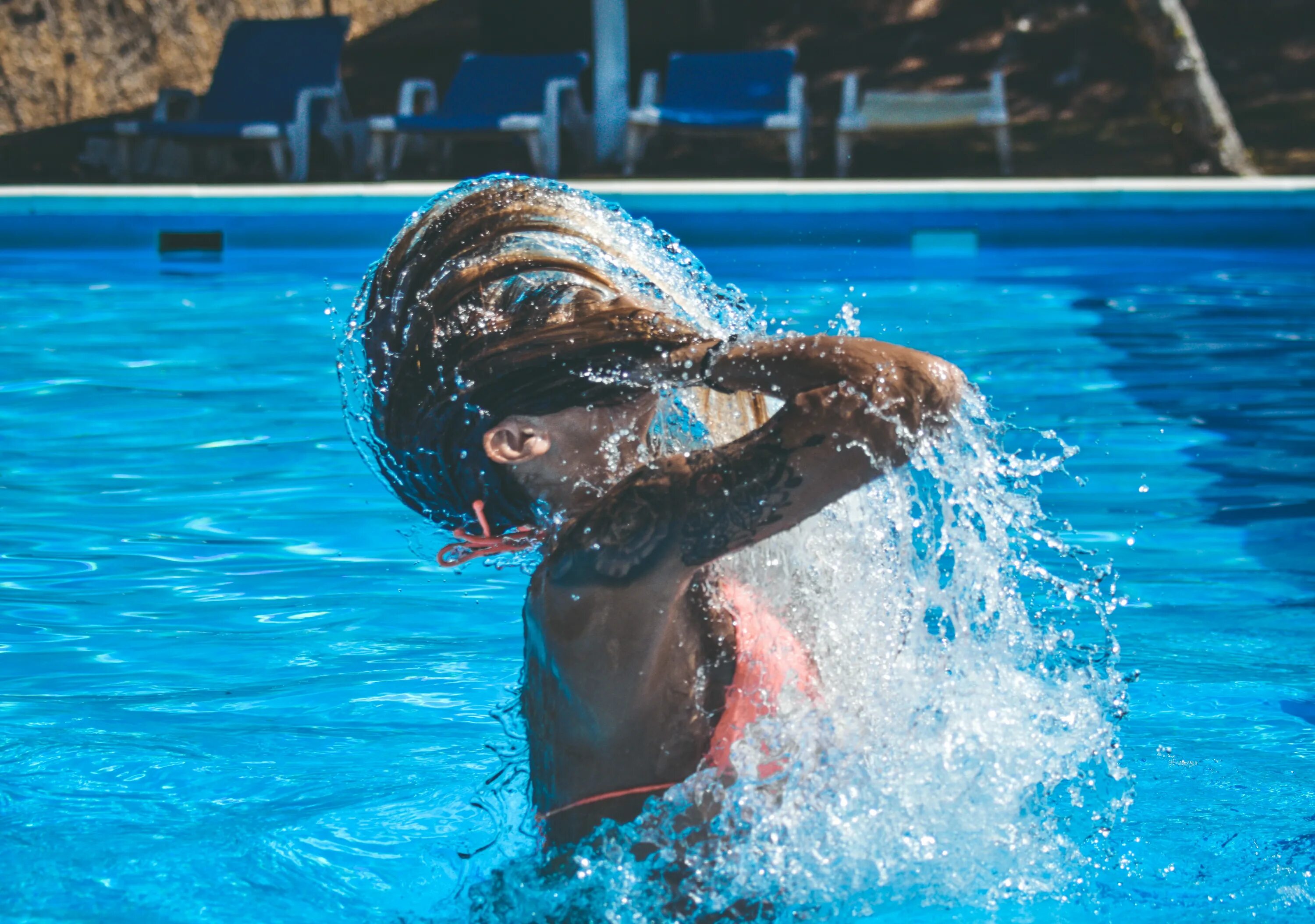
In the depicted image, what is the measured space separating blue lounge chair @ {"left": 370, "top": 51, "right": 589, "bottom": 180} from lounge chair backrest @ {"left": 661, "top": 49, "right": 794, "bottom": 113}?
0.84m

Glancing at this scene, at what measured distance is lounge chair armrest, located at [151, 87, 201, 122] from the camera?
43.5ft

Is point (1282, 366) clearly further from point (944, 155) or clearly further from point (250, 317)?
point (944, 155)

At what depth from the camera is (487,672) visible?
368 cm

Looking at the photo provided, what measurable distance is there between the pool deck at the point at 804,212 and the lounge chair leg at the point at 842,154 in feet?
8.21

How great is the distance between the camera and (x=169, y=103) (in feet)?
47.7

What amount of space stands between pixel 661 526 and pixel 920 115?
11866 mm

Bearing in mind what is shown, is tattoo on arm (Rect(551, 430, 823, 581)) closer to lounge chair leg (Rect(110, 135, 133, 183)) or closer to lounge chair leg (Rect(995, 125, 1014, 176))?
lounge chair leg (Rect(995, 125, 1014, 176))

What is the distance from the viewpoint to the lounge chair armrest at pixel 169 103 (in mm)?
13250

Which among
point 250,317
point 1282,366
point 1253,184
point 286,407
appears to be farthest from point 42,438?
point 1253,184

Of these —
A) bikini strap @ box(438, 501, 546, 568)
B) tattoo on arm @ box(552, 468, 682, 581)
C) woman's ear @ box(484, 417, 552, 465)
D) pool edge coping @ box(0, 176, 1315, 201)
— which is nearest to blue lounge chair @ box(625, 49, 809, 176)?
pool edge coping @ box(0, 176, 1315, 201)

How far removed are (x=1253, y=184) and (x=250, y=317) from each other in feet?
20.5

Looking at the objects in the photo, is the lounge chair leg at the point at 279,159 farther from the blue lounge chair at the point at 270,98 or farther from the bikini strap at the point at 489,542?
the bikini strap at the point at 489,542

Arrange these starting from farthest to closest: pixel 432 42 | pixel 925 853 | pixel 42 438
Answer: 1. pixel 432 42
2. pixel 42 438
3. pixel 925 853

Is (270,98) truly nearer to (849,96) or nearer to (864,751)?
(849,96)
